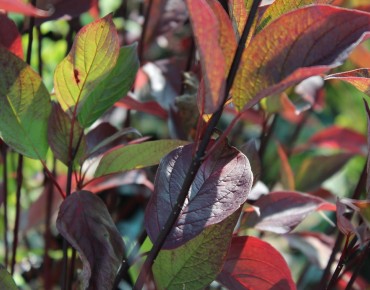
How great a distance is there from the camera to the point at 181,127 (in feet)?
2.46

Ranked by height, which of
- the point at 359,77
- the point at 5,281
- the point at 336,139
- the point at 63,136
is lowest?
the point at 336,139

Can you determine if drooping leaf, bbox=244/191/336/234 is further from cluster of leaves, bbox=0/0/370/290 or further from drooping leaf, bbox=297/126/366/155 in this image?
drooping leaf, bbox=297/126/366/155

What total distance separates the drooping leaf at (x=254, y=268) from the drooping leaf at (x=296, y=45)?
21 centimetres

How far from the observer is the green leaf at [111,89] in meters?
0.60

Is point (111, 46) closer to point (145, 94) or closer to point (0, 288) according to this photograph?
point (0, 288)

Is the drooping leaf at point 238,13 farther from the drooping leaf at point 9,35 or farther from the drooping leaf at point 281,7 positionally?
the drooping leaf at point 9,35

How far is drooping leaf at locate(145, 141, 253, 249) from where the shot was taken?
0.49 m

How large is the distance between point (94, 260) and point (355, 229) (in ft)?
0.73

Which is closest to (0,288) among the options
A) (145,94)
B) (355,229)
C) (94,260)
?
(94,260)

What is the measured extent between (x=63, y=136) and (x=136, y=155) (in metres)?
0.07

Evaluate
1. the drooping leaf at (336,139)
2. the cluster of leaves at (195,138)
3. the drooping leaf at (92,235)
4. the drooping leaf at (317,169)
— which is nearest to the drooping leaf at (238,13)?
the cluster of leaves at (195,138)

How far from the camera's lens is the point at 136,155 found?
581mm

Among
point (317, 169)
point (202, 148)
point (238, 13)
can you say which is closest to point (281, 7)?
point (238, 13)

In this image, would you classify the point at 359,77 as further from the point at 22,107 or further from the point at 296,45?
the point at 22,107
